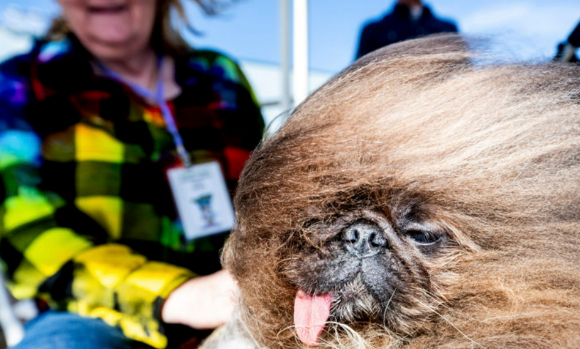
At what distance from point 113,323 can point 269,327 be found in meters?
0.41

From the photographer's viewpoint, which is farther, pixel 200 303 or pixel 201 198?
pixel 201 198

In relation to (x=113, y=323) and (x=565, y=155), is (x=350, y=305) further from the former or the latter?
(x=113, y=323)

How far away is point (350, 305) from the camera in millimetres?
532

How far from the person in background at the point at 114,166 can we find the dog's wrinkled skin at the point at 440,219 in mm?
250

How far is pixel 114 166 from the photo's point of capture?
41.3 inches

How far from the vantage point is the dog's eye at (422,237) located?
53 centimetres

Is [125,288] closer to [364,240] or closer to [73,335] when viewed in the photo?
[73,335]

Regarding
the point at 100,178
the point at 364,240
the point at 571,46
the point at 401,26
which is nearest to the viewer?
the point at 364,240

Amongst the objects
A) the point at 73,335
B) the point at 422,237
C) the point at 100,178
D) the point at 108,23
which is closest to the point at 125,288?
the point at 73,335

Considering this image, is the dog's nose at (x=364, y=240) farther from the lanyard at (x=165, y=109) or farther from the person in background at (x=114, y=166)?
the lanyard at (x=165, y=109)

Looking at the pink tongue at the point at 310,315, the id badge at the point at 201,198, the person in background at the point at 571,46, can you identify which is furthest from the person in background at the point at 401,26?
the pink tongue at the point at 310,315

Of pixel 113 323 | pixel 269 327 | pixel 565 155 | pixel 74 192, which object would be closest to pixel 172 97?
pixel 74 192

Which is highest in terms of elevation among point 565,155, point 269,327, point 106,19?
point 106,19

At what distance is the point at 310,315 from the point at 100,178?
689 millimetres
